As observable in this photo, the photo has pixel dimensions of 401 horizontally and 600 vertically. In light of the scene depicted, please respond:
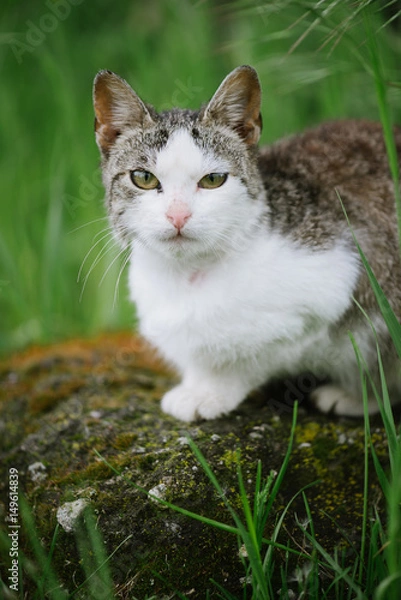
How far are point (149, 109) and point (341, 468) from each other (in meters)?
1.33

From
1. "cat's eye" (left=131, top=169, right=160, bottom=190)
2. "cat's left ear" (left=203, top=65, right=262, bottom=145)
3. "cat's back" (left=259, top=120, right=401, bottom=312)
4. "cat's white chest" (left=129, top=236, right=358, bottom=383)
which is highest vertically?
"cat's left ear" (left=203, top=65, right=262, bottom=145)

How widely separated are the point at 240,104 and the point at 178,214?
487mm

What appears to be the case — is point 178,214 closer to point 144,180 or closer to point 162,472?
point 144,180

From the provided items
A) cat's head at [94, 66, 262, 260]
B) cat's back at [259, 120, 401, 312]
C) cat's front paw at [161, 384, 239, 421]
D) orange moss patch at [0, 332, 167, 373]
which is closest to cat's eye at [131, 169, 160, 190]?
cat's head at [94, 66, 262, 260]

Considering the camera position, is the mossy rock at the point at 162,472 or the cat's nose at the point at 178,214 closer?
the mossy rock at the point at 162,472

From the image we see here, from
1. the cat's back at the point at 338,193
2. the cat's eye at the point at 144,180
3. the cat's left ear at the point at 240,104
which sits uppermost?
the cat's left ear at the point at 240,104

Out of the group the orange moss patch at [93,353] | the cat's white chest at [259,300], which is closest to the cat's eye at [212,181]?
the cat's white chest at [259,300]

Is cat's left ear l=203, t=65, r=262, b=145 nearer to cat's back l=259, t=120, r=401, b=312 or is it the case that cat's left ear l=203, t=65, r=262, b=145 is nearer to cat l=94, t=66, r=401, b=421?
cat l=94, t=66, r=401, b=421

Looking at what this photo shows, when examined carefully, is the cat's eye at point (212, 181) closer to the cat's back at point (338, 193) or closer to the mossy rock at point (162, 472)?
the cat's back at point (338, 193)

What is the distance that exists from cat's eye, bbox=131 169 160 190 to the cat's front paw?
77cm

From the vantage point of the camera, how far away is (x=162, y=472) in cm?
185

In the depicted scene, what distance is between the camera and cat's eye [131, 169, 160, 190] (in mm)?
1930

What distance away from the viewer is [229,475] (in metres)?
1.84

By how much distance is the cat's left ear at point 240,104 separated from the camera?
1941 millimetres
